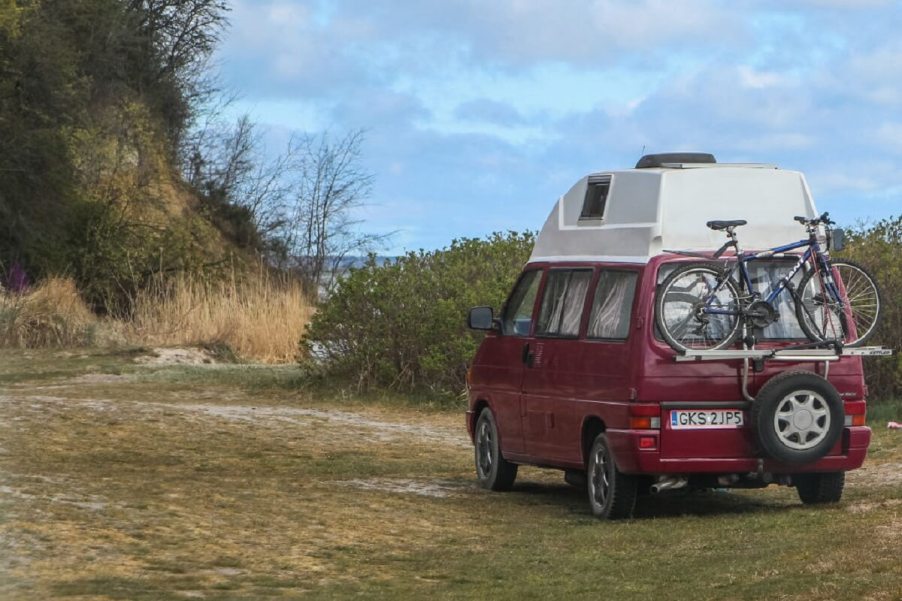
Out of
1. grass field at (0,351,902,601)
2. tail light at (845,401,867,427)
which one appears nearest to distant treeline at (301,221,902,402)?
grass field at (0,351,902,601)

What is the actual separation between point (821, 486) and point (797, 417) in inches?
43.3

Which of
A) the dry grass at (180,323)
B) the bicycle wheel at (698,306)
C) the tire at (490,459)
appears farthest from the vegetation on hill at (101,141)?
the bicycle wheel at (698,306)

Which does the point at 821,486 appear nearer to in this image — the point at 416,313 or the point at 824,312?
the point at 824,312

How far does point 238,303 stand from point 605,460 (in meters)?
20.0

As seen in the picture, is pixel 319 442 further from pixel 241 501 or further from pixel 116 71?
pixel 116 71

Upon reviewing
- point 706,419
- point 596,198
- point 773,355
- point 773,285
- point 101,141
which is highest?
point 101,141

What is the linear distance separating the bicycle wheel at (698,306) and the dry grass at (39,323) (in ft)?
67.8

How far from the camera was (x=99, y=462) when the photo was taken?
15.5 meters

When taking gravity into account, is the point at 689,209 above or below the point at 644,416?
above

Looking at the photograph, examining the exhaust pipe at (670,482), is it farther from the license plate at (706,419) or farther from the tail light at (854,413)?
the tail light at (854,413)

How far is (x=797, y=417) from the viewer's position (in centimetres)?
1181

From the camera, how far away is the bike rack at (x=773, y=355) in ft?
38.2

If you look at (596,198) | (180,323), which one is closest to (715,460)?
(596,198)

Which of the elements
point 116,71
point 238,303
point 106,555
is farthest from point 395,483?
point 116,71
